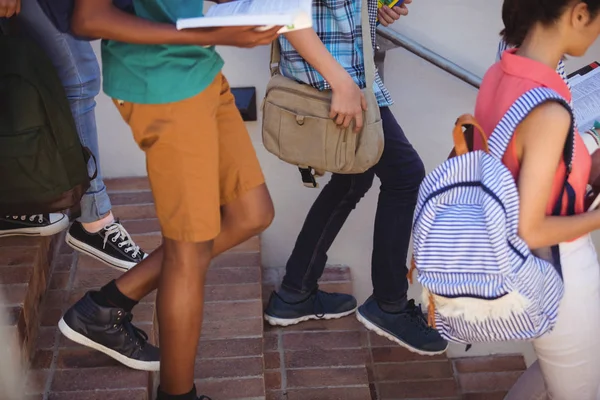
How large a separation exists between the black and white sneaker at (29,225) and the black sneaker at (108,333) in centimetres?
49

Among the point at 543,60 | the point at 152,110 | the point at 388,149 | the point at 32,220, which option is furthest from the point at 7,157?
the point at 543,60

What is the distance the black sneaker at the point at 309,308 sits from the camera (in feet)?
9.37

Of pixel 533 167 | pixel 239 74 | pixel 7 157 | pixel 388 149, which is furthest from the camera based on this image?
pixel 239 74

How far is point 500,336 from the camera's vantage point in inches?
68.1

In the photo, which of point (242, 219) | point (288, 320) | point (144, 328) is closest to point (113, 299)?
point (144, 328)

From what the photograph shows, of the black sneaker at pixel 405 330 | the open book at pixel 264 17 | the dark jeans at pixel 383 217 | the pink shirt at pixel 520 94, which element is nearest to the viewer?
the open book at pixel 264 17

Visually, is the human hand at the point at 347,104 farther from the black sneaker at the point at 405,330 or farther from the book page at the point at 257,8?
the black sneaker at the point at 405,330

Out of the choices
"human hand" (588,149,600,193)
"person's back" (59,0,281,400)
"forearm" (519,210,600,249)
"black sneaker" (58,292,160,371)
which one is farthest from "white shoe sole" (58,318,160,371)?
"human hand" (588,149,600,193)

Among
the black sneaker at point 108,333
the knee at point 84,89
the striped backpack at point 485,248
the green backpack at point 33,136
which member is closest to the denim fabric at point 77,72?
the knee at point 84,89

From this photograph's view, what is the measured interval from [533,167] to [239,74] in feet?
5.63

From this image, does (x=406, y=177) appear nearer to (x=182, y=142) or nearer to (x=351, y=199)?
(x=351, y=199)

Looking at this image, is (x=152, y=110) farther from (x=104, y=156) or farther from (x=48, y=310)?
(x=104, y=156)

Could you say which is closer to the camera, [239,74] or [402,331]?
[402,331]

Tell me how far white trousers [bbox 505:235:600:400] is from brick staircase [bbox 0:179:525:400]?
844 mm
